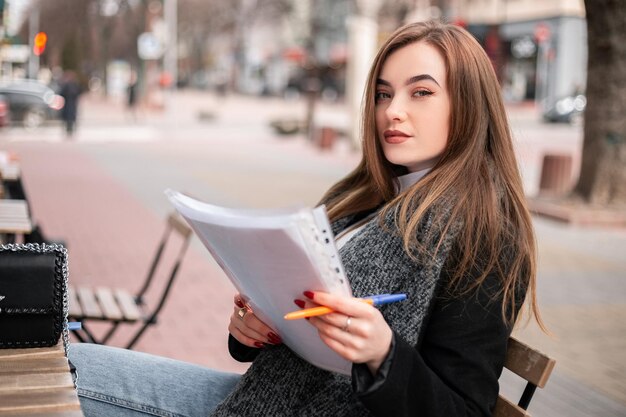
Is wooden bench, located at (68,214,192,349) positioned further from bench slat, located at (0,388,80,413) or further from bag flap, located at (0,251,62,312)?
bench slat, located at (0,388,80,413)

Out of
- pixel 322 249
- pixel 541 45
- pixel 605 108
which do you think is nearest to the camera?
pixel 322 249

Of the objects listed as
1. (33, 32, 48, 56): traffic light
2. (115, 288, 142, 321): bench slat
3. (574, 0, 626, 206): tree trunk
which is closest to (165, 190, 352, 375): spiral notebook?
(115, 288, 142, 321): bench slat

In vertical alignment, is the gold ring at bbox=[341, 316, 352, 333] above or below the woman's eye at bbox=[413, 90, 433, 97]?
below

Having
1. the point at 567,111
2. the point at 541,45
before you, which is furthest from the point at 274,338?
the point at 541,45

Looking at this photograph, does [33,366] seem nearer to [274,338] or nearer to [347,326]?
[274,338]

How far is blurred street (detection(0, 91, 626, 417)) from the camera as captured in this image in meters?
5.46

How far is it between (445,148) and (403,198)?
6.6 inches

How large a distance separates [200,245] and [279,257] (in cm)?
802

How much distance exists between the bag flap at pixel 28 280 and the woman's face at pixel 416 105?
804mm

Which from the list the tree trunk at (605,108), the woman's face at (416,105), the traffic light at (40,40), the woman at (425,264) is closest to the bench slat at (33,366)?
the woman at (425,264)

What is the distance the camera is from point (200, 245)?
9.51 m

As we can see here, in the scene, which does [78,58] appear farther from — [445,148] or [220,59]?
[445,148]

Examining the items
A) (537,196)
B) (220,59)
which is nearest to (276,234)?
(537,196)

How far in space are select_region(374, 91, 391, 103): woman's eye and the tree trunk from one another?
9603 mm
